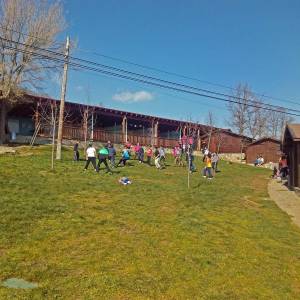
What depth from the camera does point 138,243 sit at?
11.6m

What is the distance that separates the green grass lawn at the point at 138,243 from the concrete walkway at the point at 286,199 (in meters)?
0.69

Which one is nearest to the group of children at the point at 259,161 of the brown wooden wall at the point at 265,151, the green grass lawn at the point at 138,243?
the brown wooden wall at the point at 265,151

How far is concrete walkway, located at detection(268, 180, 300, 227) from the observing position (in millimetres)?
19306

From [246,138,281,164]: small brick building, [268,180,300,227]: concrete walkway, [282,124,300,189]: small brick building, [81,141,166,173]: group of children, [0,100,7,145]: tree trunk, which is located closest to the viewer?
[268,180,300,227]: concrete walkway

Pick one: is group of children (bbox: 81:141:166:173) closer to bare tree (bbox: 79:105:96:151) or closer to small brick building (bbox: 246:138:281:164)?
bare tree (bbox: 79:105:96:151)

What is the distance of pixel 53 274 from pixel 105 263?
1320mm

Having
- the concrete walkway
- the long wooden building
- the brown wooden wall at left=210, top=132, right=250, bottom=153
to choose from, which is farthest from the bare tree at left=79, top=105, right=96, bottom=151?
the concrete walkway

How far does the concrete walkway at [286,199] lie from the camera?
19306mm

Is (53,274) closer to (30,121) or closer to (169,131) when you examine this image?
(30,121)

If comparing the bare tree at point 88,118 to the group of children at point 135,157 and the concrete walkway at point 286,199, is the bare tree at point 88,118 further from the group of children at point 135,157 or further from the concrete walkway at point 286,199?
the concrete walkway at point 286,199

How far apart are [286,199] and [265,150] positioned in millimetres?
29811

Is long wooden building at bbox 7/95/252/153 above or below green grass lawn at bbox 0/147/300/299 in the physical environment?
above

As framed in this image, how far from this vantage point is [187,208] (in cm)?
1723

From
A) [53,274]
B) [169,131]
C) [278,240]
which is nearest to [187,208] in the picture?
[278,240]
